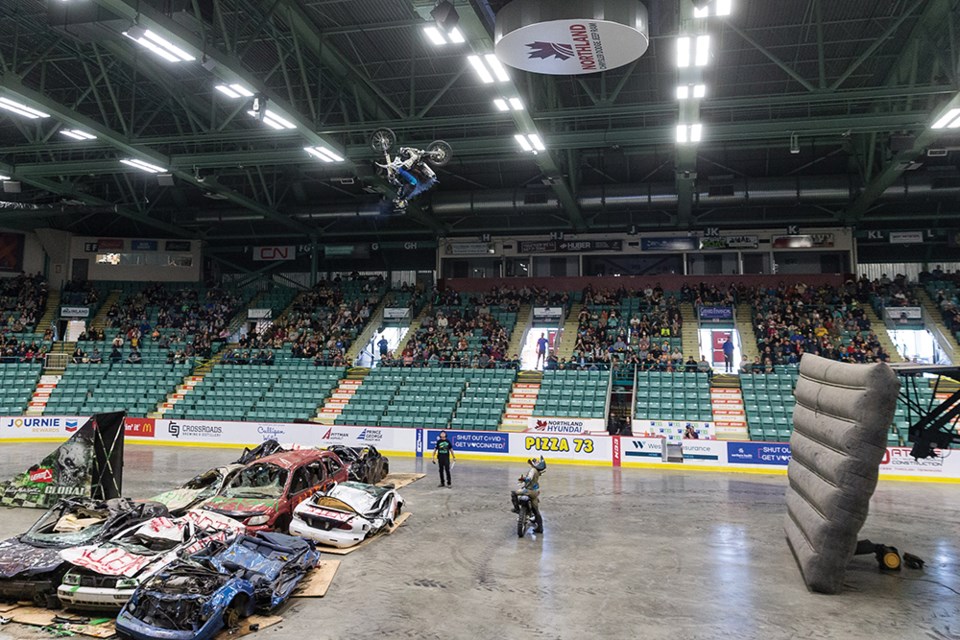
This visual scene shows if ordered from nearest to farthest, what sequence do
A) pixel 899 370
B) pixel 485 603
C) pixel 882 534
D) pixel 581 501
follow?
pixel 485 603 < pixel 899 370 < pixel 882 534 < pixel 581 501

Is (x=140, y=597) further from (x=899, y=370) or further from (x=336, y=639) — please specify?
(x=899, y=370)

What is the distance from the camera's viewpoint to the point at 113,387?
99.0 feet

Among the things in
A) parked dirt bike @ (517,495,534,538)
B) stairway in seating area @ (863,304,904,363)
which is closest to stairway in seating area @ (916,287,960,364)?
stairway in seating area @ (863,304,904,363)

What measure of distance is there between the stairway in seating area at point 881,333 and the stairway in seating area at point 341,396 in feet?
77.6

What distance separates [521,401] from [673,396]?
6.21 meters

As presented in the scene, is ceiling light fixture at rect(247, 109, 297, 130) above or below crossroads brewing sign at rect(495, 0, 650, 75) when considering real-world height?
above

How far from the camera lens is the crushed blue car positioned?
759cm

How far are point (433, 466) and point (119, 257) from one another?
30.5 m

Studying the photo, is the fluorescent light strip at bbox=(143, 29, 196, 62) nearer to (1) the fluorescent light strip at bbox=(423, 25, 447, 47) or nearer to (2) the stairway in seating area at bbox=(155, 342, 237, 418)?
(1) the fluorescent light strip at bbox=(423, 25, 447, 47)

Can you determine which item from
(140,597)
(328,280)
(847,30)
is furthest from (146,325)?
(847,30)

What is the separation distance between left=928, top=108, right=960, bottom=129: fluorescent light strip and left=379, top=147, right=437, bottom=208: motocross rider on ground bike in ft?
45.5

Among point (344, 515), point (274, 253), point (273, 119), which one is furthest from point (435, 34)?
point (274, 253)

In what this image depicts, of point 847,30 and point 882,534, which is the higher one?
point 847,30

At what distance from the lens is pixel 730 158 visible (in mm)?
29906
